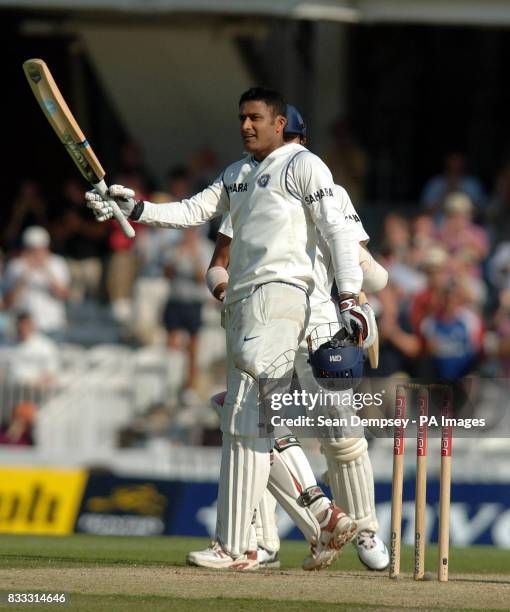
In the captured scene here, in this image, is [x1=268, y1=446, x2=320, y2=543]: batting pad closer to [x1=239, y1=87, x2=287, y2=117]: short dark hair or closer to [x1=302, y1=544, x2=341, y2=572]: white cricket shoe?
[x1=302, y1=544, x2=341, y2=572]: white cricket shoe

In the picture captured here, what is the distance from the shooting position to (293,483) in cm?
725

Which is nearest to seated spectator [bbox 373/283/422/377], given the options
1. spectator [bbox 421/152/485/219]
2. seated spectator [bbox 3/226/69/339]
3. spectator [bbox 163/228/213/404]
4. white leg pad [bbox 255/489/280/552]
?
spectator [bbox 163/228/213/404]

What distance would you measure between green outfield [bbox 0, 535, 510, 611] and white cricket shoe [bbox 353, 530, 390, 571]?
7 centimetres

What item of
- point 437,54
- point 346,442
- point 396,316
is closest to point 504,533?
point 396,316

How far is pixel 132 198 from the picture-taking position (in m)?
7.27

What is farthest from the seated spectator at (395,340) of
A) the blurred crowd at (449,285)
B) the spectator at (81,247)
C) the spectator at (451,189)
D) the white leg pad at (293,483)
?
the white leg pad at (293,483)

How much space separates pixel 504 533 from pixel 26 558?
5669mm

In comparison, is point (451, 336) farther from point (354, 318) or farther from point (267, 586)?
point (267, 586)

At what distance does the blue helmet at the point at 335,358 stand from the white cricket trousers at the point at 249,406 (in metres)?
0.15

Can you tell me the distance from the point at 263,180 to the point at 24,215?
10317 mm

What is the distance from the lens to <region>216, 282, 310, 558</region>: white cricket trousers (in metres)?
6.99

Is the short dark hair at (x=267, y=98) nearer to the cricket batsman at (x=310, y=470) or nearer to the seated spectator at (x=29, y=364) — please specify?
the cricket batsman at (x=310, y=470)

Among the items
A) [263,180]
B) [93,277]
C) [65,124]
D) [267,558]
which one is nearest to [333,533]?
[267,558]

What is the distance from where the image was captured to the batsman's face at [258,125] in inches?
282
